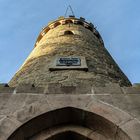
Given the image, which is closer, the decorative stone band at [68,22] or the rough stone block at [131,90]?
the rough stone block at [131,90]

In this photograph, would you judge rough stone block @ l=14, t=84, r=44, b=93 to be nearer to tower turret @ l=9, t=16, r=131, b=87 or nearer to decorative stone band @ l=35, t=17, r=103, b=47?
tower turret @ l=9, t=16, r=131, b=87

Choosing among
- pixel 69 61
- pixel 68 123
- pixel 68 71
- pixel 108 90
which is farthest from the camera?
pixel 69 61

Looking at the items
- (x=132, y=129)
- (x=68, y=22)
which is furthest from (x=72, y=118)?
(x=68, y=22)

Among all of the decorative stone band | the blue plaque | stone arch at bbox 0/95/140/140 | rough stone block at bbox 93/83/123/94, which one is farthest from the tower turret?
the decorative stone band

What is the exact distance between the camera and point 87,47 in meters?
10.8

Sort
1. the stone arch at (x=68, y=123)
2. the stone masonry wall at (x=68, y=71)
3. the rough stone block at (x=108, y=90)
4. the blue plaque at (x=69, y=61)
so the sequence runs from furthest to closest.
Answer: the blue plaque at (x=69, y=61)
the stone masonry wall at (x=68, y=71)
the rough stone block at (x=108, y=90)
the stone arch at (x=68, y=123)

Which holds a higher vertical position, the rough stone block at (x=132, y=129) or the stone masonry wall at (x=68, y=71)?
the stone masonry wall at (x=68, y=71)

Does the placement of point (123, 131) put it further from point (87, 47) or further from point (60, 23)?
point (60, 23)

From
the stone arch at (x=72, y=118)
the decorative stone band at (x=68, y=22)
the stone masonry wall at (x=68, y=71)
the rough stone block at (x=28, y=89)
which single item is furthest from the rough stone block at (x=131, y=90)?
the decorative stone band at (x=68, y=22)

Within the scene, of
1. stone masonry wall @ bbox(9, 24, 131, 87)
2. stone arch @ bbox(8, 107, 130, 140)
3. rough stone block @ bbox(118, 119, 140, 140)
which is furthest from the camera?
stone masonry wall @ bbox(9, 24, 131, 87)

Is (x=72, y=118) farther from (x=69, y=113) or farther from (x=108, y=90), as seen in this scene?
(x=108, y=90)

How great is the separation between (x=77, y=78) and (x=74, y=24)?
9.32 meters

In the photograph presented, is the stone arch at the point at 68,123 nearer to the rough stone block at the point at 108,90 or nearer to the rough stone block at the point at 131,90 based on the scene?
the rough stone block at the point at 108,90

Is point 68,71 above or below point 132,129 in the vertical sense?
above
